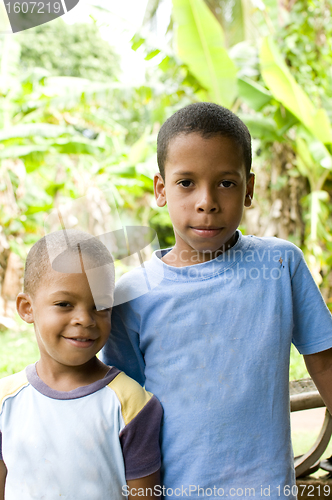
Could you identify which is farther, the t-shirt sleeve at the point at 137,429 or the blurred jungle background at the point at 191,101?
the blurred jungle background at the point at 191,101

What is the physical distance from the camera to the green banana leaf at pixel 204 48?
331cm

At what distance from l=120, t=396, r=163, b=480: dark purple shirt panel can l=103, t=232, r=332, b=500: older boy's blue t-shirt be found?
0.13ft

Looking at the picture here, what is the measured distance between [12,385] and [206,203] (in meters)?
0.54

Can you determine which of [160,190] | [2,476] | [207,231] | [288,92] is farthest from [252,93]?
[2,476]

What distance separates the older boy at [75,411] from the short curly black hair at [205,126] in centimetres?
28

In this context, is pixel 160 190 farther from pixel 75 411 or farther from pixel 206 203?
pixel 75 411

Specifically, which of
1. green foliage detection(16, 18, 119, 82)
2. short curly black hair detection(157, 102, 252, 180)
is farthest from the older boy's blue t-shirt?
green foliage detection(16, 18, 119, 82)

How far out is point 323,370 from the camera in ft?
3.06

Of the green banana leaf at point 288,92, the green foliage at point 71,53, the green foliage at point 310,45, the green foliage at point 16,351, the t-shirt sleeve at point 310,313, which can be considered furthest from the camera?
the green foliage at point 71,53

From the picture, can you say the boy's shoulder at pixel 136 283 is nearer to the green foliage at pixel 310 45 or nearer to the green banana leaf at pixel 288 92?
the green banana leaf at pixel 288 92

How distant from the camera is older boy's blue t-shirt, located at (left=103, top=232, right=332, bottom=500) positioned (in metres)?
0.83

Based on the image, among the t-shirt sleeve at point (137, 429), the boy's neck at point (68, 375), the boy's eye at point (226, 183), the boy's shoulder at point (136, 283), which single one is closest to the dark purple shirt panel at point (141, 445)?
the t-shirt sleeve at point (137, 429)

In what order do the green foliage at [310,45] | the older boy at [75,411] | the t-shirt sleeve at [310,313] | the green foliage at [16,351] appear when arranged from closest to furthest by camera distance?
the older boy at [75,411]
the t-shirt sleeve at [310,313]
the green foliage at [16,351]
the green foliage at [310,45]

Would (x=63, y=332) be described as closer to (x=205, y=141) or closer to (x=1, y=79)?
(x=205, y=141)
